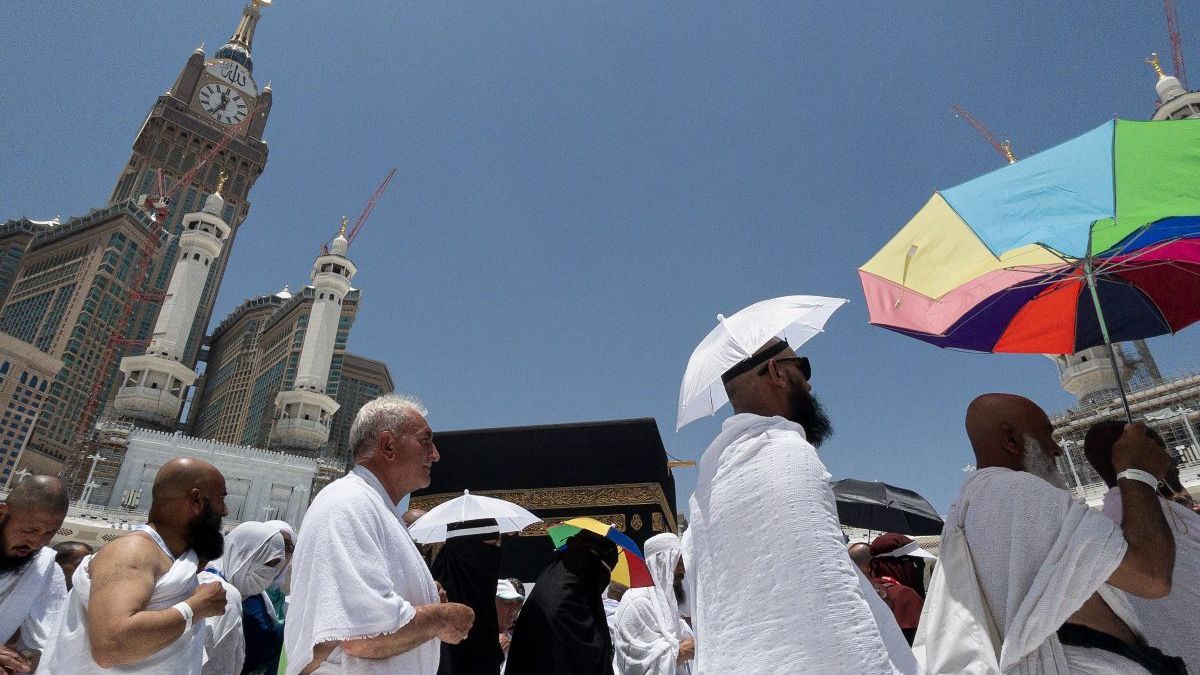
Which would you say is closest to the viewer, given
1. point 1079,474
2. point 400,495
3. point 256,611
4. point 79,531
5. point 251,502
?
point 400,495

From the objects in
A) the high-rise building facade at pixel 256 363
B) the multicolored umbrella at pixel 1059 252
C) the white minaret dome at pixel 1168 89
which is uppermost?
the white minaret dome at pixel 1168 89

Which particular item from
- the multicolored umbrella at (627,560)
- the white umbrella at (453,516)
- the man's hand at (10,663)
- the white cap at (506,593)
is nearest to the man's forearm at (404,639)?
the man's hand at (10,663)

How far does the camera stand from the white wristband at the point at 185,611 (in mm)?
1797

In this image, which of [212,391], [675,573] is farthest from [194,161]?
[675,573]

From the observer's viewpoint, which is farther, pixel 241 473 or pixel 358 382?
pixel 358 382

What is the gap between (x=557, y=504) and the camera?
1337cm

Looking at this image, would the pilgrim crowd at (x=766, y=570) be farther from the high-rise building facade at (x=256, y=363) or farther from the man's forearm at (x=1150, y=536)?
the high-rise building facade at (x=256, y=363)

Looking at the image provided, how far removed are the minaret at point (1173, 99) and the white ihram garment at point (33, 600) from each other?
5265 cm

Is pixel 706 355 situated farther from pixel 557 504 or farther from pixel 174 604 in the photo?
pixel 557 504

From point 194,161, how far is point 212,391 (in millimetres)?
23177

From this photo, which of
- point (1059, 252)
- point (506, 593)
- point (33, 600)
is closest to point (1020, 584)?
point (1059, 252)

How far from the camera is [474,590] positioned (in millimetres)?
3287

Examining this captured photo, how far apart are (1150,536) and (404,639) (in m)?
1.70

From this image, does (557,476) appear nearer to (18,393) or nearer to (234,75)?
(18,393)
